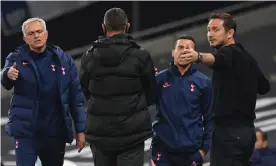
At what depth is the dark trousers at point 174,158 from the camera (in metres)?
5.28

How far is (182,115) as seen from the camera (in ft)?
17.1

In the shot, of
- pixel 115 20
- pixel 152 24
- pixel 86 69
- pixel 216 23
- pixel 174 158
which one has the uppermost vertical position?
pixel 115 20

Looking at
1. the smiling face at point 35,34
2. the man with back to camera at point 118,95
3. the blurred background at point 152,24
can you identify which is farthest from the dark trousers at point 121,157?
the blurred background at point 152,24

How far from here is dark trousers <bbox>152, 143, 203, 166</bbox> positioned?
208 inches

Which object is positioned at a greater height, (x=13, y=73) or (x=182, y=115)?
(x=13, y=73)

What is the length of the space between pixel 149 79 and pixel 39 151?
1.14 metres

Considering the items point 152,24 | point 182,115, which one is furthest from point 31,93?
point 152,24

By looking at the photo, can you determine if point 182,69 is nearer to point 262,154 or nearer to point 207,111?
point 207,111

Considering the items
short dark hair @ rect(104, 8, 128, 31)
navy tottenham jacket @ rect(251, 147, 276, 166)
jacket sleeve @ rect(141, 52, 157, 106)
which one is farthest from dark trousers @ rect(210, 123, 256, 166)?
navy tottenham jacket @ rect(251, 147, 276, 166)

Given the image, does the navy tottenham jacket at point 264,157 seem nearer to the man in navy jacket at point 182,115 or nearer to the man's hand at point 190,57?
the man in navy jacket at point 182,115

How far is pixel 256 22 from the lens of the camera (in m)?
14.2

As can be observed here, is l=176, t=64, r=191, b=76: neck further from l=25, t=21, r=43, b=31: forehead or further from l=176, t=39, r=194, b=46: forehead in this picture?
l=25, t=21, r=43, b=31: forehead

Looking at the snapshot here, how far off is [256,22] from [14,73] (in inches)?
381

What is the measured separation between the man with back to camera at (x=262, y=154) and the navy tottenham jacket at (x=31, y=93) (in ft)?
7.33
